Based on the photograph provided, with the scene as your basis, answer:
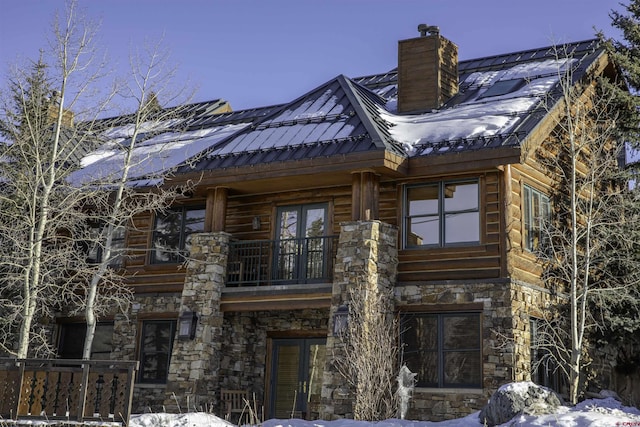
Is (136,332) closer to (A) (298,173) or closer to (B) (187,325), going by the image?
(B) (187,325)

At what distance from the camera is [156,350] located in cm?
1895

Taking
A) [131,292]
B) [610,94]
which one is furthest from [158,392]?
[610,94]

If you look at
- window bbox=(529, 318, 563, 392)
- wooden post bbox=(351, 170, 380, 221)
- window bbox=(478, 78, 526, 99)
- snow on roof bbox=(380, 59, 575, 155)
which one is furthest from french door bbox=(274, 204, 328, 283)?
window bbox=(478, 78, 526, 99)

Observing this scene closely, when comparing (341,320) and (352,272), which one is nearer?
(341,320)

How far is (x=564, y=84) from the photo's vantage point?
17.4 m

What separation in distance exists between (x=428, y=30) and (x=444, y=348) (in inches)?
334

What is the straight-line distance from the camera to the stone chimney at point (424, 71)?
19312 millimetres

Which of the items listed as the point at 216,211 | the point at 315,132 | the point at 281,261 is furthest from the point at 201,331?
the point at 315,132

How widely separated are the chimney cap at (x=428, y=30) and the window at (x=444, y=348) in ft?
25.2

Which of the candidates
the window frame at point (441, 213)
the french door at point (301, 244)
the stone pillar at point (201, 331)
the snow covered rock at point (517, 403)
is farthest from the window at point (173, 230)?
the snow covered rock at point (517, 403)

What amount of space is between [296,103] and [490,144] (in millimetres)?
6274

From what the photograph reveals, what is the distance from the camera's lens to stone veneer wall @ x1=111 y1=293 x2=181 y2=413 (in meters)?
18.4

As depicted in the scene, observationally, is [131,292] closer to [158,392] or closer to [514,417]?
[158,392]

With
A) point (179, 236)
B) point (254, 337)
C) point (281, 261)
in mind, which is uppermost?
point (179, 236)
